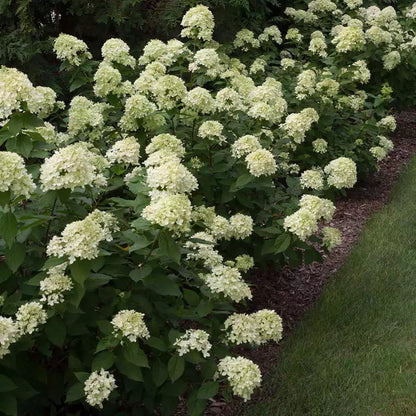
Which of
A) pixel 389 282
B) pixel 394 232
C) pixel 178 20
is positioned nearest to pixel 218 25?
pixel 178 20

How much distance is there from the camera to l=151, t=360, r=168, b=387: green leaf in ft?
8.13

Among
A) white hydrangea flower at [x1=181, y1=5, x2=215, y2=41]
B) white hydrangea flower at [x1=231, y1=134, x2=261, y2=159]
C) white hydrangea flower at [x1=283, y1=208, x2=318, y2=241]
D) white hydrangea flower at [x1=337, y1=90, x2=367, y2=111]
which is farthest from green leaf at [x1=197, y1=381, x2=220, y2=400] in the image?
white hydrangea flower at [x1=337, y1=90, x2=367, y2=111]

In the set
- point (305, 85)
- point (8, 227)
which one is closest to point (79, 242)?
point (8, 227)

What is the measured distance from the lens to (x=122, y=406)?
9.45ft

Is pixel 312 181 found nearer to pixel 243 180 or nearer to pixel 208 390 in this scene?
pixel 243 180

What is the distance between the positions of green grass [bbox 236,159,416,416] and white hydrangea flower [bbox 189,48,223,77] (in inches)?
68.0

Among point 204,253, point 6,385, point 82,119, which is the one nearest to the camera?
point 6,385

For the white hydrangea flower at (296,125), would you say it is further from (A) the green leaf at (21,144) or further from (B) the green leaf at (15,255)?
(B) the green leaf at (15,255)

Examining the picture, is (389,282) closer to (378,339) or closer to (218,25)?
(378,339)

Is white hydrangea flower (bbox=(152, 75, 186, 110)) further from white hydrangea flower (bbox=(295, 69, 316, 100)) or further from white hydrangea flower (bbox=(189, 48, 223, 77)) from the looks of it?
white hydrangea flower (bbox=(295, 69, 316, 100))

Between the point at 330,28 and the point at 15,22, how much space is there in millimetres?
3876

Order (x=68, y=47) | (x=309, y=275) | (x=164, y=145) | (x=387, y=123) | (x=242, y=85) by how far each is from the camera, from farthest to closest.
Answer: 1. (x=387, y=123)
2. (x=309, y=275)
3. (x=242, y=85)
4. (x=68, y=47)
5. (x=164, y=145)

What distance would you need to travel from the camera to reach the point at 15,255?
231 centimetres

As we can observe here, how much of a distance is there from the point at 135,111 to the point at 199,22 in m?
1.32
